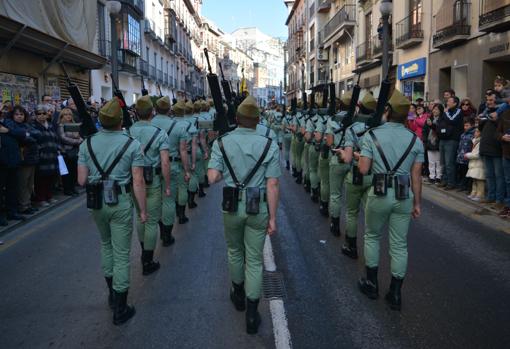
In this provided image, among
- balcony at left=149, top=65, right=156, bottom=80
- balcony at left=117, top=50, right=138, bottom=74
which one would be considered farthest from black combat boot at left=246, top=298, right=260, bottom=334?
balcony at left=149, top=65, right=156, bottom=80

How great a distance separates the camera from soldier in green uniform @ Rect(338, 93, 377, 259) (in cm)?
529

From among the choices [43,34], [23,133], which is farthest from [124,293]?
[43,34]

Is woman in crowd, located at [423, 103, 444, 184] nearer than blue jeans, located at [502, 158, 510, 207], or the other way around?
blue jeans, located at [502, 158, 510, 207]

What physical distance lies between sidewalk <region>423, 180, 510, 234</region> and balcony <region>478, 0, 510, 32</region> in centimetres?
574

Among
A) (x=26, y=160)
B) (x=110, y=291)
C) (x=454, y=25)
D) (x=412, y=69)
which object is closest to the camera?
(x=110, y=291)

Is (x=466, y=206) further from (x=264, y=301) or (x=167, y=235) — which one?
(x=264, y=301)

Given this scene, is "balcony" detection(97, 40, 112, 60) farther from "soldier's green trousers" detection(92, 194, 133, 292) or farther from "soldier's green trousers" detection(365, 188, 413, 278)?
"soldier's green trousers" detection(365, 188, 413, 278)

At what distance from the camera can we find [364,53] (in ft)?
87.1

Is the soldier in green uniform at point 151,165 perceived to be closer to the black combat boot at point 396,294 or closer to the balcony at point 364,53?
the black combat boot at point 396,294

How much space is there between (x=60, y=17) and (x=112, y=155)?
43.9 feet

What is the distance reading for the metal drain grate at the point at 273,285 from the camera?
4.63 m

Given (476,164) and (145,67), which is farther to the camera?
(145,67)

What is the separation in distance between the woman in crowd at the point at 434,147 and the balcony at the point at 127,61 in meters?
17.3

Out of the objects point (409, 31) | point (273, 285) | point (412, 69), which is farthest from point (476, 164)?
point (412, 69)
